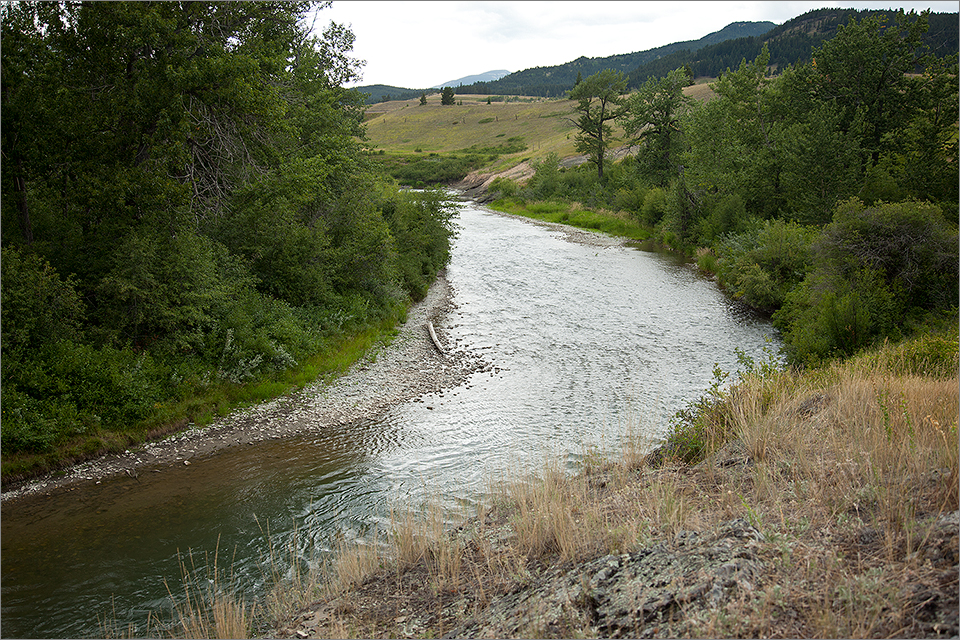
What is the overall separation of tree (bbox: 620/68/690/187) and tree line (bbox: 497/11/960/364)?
0.10 meters

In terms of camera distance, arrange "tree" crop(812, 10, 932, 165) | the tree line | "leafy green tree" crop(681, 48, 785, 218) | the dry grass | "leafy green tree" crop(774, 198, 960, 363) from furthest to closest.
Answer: "leafy green tree" crop(681, 48, 785, 218) → "tree" crop(812, 10, 932, 165) → the tree line → "leafy green tree" crop(774, 198, 960, 363) → the dry grass

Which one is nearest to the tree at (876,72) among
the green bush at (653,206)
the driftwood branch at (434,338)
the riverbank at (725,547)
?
the green bush at (653,206)

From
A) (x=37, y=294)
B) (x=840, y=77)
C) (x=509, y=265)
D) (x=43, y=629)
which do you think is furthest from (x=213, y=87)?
(x=840, y=77)

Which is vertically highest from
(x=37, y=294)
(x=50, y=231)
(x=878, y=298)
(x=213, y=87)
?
(x=213, y=87)

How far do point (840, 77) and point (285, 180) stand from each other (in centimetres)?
2678

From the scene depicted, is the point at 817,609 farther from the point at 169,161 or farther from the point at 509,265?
the point at 509,265

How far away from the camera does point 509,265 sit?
3306 cm

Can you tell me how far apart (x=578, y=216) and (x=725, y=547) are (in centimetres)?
4963

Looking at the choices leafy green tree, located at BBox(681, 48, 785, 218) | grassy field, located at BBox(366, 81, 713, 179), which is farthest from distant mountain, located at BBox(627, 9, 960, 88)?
leafy green tree, located at BBox(681, 48, 785, 218)

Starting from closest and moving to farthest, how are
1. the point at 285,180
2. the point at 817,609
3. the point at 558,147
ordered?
the point at 817,609, the point at 285,180, the point at 558,147

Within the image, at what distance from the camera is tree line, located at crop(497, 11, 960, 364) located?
15500 mm

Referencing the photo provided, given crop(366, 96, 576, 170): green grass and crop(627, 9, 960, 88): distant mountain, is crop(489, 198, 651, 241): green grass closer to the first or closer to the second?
crop(366, 96, 576, 170): green grass

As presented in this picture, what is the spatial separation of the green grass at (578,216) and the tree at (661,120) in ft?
15.5

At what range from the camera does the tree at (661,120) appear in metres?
46.0
